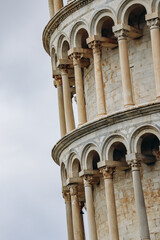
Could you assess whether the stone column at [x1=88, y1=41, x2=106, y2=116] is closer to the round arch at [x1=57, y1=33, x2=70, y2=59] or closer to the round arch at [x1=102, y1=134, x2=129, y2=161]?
the round arch at [x1=102, y1=134, x2=129, y2=161]

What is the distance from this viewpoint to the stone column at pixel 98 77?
119 ft

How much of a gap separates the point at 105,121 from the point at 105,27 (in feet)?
13.2

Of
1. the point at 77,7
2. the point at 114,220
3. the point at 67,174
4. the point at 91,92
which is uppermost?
the point at 77,7

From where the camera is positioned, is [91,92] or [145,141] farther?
[91,92]

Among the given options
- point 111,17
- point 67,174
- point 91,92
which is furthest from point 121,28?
point 67,174

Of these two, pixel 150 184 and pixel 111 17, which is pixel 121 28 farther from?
pixel 150 184

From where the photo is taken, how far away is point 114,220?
35.2m

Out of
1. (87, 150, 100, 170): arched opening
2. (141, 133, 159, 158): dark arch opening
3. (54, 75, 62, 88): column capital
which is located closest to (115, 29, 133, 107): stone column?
(141, 133, 159, 158): dark arch opening

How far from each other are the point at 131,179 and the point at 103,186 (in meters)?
1.39

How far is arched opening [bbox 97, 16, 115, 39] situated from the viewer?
37.3 metres

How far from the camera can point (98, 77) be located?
36.8 m

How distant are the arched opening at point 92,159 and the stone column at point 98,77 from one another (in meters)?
1.53

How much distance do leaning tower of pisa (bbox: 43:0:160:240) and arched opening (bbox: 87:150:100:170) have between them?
1 centimetres

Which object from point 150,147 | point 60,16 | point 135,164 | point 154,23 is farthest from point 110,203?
point 60,16
